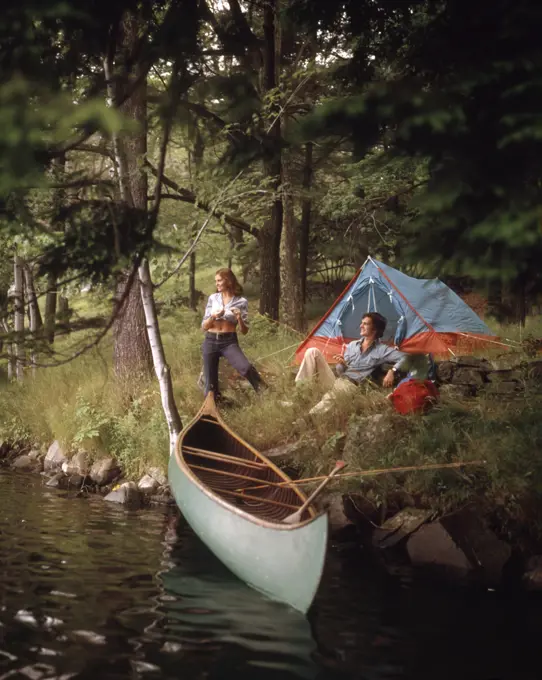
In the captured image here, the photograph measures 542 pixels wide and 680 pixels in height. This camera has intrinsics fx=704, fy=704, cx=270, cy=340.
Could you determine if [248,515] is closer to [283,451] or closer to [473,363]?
[283,451]

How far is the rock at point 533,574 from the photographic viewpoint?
5711 mm

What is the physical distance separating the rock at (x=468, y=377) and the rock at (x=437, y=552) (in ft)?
8.62

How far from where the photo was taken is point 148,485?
29.1 feet

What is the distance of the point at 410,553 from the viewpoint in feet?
21.0

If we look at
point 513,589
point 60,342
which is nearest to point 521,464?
point 513,589

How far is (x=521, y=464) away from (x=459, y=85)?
4.20m

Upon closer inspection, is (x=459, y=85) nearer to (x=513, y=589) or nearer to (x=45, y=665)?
(x=45, y=665)

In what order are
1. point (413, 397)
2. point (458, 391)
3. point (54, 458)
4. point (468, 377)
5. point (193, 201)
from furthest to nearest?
point (193, 201) < point (54, 458) < point (468, 377) < point (458, 391) < point (413, 397)

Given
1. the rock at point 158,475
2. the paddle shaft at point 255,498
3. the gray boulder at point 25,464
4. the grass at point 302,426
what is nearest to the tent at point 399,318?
the grass at point 302,426

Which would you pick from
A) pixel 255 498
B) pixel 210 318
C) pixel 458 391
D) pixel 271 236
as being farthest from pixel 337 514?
pixel 271 236

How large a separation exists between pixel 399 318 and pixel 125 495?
18.0 feet

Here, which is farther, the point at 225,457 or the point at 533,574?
the point at 225,457

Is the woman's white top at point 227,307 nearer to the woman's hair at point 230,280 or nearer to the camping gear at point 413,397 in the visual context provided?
the woman's hair at point 230,280

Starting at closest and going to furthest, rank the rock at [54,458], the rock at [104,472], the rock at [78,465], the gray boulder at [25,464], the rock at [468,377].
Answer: the rock at [468,377] < the rock at [104,472] < the rock at [78,465] < the rock at [54,458] < the gray boulder at [25,464]
